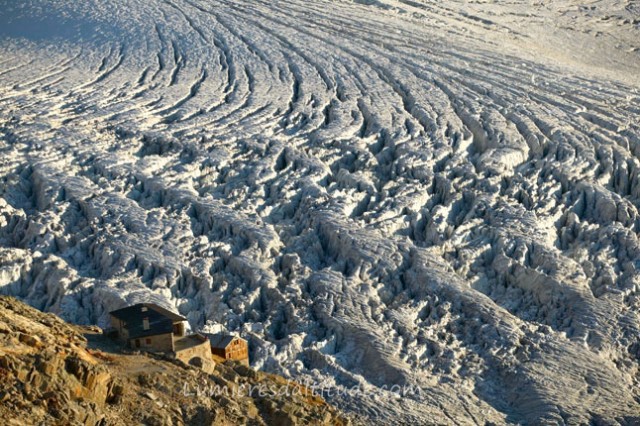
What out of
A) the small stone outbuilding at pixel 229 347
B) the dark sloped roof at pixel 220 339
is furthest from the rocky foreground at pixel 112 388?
the dark sloped roof at pixel 220 339

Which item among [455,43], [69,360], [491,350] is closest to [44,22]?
[455,43]

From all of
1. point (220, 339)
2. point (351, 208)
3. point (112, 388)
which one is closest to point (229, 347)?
point (220, 339)

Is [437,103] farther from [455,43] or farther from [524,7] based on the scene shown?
[524,7]

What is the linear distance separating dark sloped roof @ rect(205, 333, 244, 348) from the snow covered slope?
1238mm

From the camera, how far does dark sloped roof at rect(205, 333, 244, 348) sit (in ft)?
88.9

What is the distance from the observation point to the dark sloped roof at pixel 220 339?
27.1 metres

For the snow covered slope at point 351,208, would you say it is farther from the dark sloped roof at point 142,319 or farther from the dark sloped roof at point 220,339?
the dark sloped roof at point 142,319

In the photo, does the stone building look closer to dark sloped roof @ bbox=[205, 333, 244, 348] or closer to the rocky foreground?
the rocky foreground

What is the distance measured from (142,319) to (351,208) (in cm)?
1092

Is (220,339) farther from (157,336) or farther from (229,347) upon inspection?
(157,336)

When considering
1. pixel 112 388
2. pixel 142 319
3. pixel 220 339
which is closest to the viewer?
pixel 112 388

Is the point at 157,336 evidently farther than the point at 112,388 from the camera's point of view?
Yes

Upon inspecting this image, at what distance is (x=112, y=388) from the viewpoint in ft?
67.5

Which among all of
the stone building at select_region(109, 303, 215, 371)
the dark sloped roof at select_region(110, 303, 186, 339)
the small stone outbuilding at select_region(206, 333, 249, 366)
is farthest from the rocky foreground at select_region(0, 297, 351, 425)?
the small stone outbuilding at select_region(206, 333, 249, 366)
